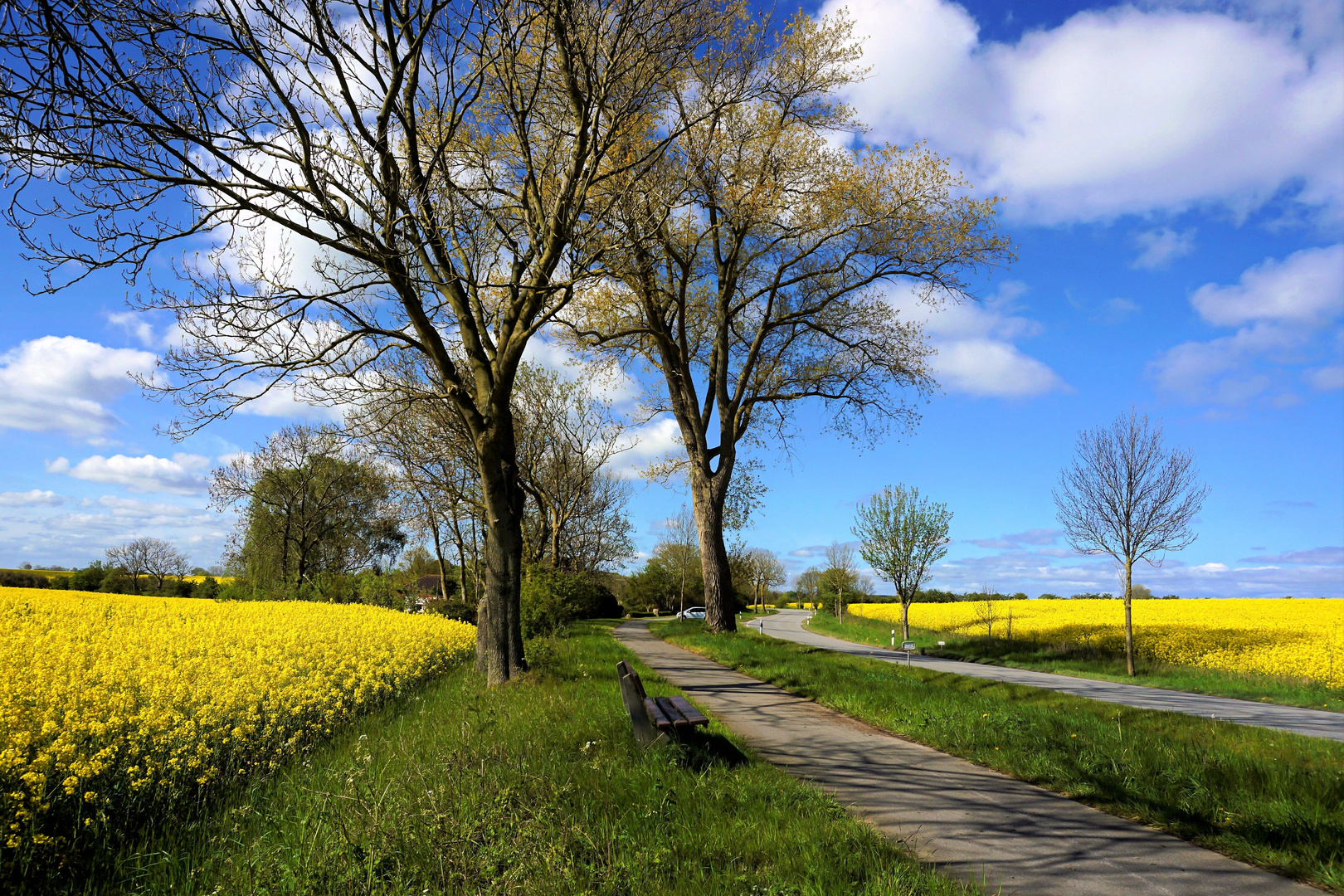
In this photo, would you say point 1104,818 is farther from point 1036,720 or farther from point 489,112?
point 489,112

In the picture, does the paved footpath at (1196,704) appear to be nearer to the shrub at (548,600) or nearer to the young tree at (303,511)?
the shrub at (548,600)

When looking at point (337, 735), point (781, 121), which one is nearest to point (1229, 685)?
point (781, 121)

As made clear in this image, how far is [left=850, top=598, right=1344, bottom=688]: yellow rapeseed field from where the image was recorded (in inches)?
789

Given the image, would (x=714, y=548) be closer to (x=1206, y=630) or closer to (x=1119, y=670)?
(x=1119, y=670)

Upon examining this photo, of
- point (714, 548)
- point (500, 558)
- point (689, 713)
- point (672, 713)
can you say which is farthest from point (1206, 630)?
point (672, 713)

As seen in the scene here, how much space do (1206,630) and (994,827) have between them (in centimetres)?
2733

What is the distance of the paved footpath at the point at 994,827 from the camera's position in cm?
425

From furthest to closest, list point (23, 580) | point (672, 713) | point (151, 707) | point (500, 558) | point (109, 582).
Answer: point (109, 582) < point (23, 580) < point (500, 558) < point (672, 713) < point (151, 707)

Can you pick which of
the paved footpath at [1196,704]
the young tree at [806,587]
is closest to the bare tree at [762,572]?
the young tree at [806,587]

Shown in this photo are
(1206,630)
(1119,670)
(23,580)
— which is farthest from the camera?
(23,580)

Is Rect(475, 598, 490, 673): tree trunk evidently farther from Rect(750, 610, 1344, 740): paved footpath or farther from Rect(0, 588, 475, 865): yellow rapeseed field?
Rect(750, 610, 1344, 740): paved footpath

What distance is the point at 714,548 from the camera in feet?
63.1

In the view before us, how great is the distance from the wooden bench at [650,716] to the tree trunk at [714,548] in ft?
41.7

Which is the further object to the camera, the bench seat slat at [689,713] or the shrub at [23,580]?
the shrub at [23,580]
